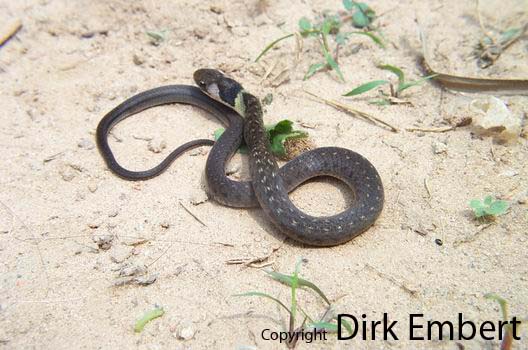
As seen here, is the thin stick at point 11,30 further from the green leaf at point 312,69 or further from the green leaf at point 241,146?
the green leaf at point 312,69

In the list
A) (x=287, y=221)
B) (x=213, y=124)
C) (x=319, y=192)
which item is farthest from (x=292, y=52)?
(x=287, y=221)

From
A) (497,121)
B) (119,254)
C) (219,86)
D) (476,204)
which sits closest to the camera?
(119,254)

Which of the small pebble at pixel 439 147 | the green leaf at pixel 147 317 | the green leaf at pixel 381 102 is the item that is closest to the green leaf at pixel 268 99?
the green leaf at pixel 381 102

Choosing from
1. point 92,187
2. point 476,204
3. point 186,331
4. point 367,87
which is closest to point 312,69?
point 367,87

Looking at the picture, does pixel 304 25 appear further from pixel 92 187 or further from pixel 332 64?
pixel 92 187

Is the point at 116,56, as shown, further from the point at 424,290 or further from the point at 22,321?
the point at 424,290

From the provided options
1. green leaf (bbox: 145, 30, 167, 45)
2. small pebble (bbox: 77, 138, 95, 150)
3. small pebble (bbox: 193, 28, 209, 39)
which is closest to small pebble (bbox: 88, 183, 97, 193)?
small pebble (bbox: 77, 138, 95, 150)

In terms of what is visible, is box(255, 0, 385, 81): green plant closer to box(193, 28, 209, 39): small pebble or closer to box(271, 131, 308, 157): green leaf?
box(193, 28, 209, 39): small pebble
